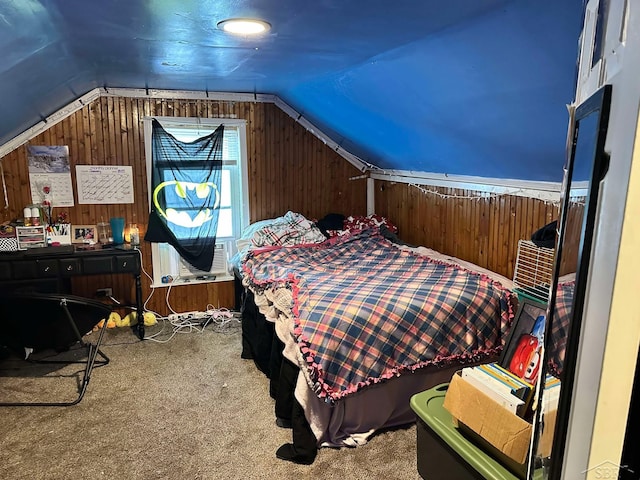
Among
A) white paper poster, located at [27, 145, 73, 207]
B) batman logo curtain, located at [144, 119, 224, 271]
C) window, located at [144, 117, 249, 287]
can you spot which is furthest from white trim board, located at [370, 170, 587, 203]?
white paper poster, located at [27, 145, 73, 207]

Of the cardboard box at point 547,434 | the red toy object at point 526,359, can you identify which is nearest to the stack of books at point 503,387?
the red toy object at point 526,359

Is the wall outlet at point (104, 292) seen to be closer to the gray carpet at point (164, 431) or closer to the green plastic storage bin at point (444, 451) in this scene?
the gray carpet at point (164, 431)

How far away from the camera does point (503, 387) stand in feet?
4.43

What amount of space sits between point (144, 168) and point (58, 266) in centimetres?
106

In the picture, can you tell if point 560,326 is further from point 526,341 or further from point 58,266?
point 58,266

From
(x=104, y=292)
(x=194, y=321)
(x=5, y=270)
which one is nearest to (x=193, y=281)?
(x=194, y=321)

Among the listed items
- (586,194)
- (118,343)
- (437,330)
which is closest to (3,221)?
(118,343)

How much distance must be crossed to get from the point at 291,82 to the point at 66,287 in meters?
2.44

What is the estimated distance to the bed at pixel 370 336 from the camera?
2.28m

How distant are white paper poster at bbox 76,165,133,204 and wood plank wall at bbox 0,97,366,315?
0.05m

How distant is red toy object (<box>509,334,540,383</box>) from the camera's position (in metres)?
1.55

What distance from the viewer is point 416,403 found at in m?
1.65

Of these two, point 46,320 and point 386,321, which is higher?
point 386,321

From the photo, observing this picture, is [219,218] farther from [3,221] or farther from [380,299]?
[380,299]
